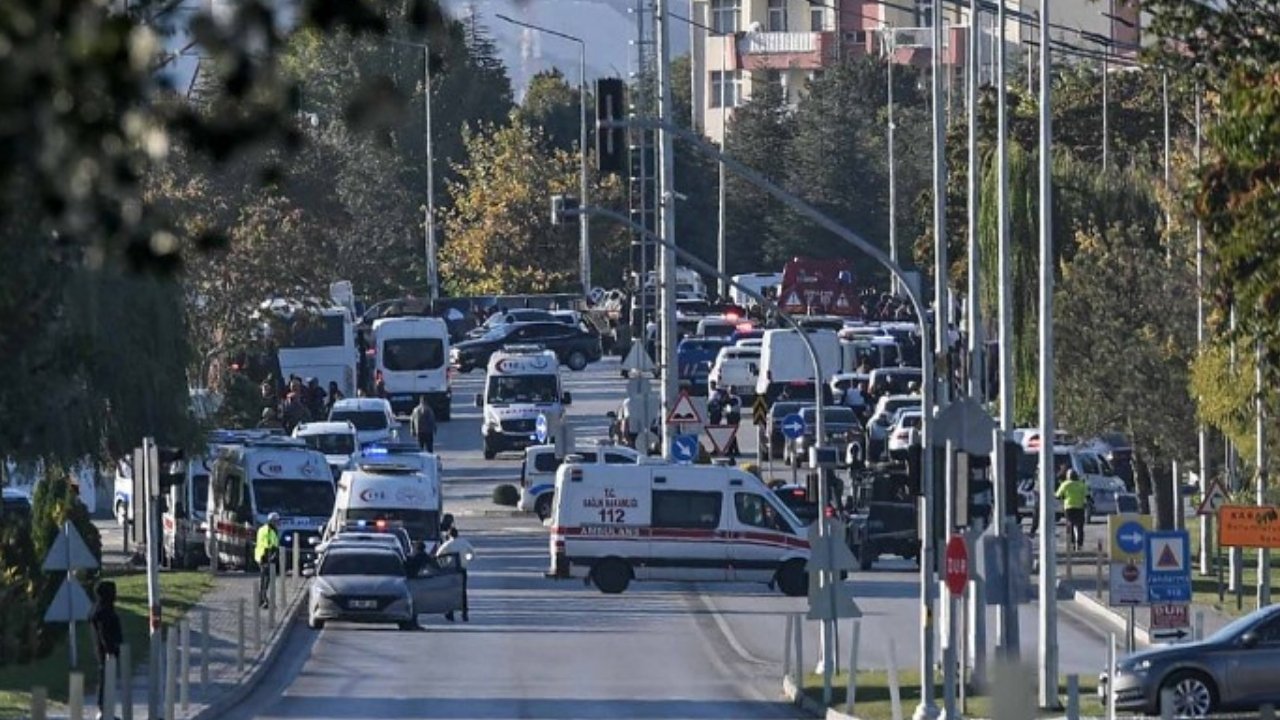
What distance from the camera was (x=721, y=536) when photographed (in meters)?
46.3

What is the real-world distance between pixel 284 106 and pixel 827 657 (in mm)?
25218

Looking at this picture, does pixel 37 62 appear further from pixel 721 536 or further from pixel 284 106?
pixel 721 536

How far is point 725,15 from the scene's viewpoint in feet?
508

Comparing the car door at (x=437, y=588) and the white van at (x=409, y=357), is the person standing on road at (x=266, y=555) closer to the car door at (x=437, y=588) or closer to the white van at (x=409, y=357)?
the car door at (x=437, y=588)

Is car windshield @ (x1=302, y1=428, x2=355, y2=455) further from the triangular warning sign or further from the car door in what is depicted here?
the car door

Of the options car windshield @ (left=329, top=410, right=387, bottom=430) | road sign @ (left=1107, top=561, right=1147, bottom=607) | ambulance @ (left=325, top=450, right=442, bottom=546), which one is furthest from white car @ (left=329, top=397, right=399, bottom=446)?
road sign @ (left=1107, top=561, right=1147, bottom=607)

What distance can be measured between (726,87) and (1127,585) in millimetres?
118400

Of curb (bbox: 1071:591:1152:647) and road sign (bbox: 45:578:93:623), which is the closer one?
road sign (bbox: 45:578:93:623)

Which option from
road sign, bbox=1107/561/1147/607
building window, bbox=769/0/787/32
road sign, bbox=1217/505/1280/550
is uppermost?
building window, bbox=769/0/787/32

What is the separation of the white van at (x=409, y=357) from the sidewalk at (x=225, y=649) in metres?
29.1

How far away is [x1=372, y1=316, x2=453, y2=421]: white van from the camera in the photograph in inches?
3135

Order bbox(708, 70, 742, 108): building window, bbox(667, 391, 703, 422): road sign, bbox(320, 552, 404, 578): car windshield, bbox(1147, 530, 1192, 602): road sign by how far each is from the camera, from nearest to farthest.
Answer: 1. bbox(1147, 530, 1192, 602): road sign
2. bbox(320, 552, 404, 578): car windshield
3. bbox(667, 391, 703, 422): road sign
4. bbox(708, 70, 742, 108): building window

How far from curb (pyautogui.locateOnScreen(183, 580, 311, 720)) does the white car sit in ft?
67.5

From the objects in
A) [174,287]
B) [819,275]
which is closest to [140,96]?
[174,287]
